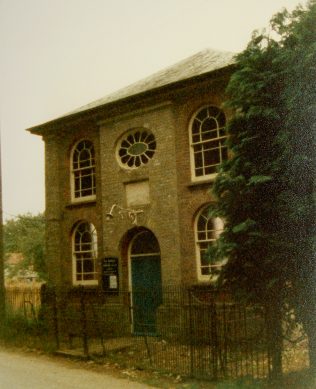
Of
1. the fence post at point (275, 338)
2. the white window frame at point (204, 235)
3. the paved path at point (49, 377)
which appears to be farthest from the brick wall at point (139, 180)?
the fence post at point (275, 338)

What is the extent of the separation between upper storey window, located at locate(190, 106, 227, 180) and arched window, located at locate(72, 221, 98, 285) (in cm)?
457

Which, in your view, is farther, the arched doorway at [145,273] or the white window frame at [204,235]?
the arched doorway at [145,273]

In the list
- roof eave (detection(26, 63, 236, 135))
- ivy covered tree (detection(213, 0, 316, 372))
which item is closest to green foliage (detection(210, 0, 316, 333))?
ivy covered tree (detection(213, 0, 316, 372))

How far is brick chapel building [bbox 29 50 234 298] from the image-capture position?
13.4 m

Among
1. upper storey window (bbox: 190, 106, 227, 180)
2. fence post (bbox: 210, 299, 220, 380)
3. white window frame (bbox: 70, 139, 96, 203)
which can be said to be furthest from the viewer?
white window frame (bbox: 70, 139, 96, 203)

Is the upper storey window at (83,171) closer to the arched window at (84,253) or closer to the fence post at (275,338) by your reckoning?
the arched window at (84,253)

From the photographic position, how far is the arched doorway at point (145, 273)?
1402 centimetres

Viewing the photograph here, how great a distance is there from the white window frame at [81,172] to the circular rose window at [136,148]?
141 centimetres

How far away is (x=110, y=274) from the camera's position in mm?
14812

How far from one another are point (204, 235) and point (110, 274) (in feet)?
11.2

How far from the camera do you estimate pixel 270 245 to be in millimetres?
7914

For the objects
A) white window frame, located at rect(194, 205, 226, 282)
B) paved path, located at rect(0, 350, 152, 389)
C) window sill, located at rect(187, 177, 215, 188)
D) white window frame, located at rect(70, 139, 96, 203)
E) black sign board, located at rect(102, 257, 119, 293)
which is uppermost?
white window frame, located at rect(70, 139, 96, 203)

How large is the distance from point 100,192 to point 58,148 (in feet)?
9.05

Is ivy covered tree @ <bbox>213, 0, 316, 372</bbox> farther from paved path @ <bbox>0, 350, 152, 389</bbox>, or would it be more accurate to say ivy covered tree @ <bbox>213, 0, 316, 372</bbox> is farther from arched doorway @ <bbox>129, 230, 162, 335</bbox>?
arched doorway @ <bbox>129, 230, 162, 335</bbox>
